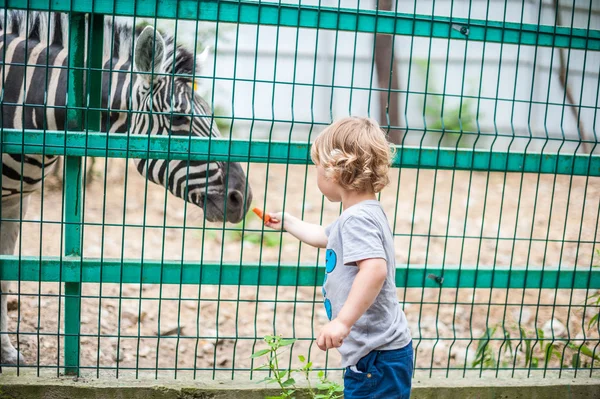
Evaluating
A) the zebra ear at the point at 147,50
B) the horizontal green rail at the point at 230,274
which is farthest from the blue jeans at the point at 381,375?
the zebra ear at the point at 147,50

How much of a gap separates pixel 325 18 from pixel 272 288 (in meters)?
3.99

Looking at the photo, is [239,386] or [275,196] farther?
[275,196]

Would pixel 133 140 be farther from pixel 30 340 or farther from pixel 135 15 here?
pixel 30 340

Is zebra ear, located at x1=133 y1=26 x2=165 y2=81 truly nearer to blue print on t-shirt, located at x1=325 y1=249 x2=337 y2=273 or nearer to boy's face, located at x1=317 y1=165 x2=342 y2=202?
boy's face, located at x1=317 y1=165 x2=342 y2=202

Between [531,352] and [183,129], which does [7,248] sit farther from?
[531,352]

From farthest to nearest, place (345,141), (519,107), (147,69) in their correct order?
(519,107) < (147,69) < (345,141)

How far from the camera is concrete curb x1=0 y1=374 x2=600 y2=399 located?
3361mm

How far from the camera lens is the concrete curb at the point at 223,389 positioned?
11.0 ft

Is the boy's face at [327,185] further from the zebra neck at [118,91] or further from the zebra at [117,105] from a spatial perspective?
the zebra neck at [118,91]

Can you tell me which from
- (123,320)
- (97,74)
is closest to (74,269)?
(97,74)

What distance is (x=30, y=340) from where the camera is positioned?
4.66 meters

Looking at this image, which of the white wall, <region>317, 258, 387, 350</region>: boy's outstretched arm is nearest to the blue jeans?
<region>317, 258, 387, 350</region>: boy's outstretched arm

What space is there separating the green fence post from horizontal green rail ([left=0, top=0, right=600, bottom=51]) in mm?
167

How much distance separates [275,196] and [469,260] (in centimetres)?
347
